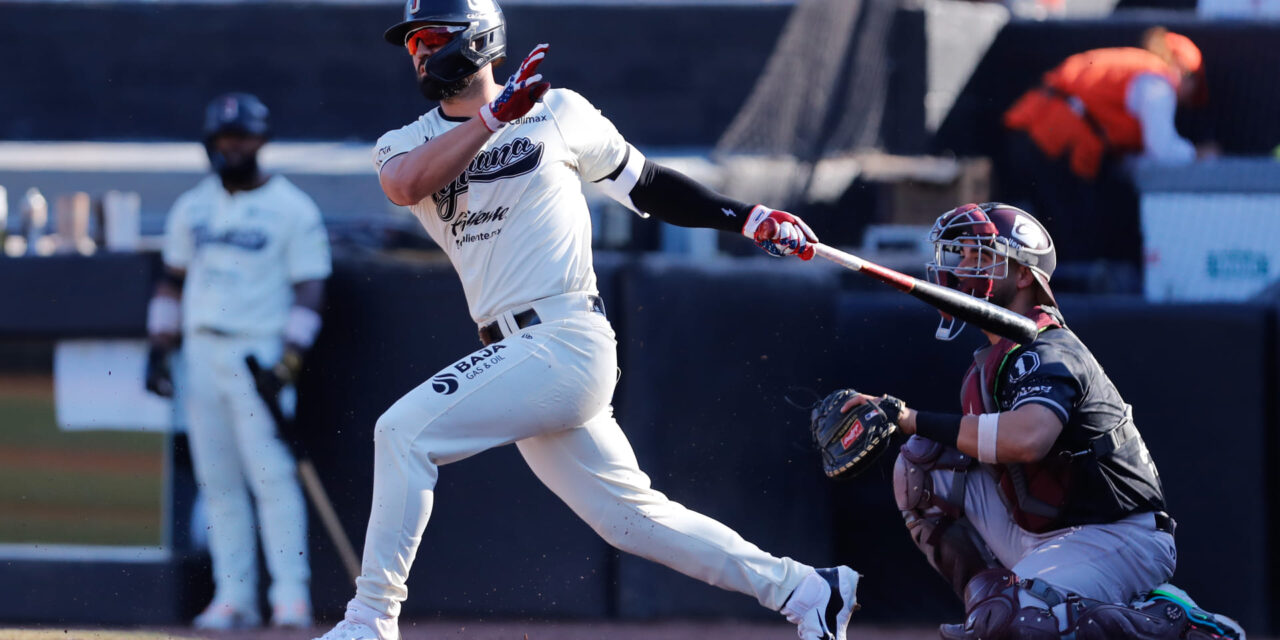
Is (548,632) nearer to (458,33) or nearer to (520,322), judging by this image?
(520,322)

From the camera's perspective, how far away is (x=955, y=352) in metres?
5.59

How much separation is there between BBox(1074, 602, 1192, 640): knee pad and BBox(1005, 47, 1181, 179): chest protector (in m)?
3.86

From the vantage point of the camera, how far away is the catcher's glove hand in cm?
418

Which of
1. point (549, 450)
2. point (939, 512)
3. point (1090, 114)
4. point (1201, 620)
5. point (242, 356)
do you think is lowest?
point (1201, 620)

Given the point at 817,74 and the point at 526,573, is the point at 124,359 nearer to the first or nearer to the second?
the point at 526,573

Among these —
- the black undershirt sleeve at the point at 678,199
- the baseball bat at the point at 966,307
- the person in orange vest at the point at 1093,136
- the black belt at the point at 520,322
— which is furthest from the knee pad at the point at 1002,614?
the person in orange vest at the point at 1093,136

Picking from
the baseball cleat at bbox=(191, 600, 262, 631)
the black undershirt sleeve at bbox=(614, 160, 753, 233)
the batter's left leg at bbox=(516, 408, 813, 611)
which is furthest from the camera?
the baseball cleat at bbox=(191, 600, 262, 631)

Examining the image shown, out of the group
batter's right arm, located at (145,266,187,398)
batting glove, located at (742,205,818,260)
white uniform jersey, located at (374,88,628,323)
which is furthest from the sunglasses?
batter's right arm, located at (145,266,187,398)

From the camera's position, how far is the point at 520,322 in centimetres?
413

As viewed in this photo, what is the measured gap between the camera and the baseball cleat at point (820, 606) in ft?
14.1

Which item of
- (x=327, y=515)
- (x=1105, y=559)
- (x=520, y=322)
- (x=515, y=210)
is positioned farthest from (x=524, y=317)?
(x=327, y=515)

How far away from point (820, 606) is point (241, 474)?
8.92 ft

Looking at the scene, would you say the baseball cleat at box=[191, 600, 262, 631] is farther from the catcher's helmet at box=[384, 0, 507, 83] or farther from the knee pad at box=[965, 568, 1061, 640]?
the knee pad at box=[965, 568, 1061, 640]

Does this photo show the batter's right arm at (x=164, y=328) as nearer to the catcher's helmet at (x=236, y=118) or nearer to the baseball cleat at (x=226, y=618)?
the catcher's helmet at (x=236, y=118)
